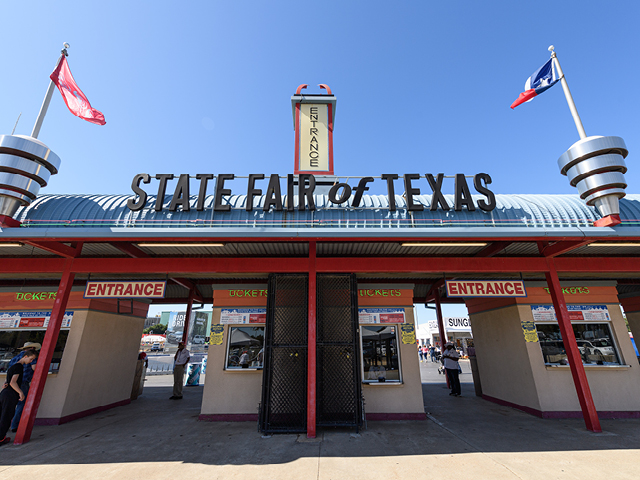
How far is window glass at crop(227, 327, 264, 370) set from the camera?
7.84 metres

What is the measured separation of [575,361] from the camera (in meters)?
6.41

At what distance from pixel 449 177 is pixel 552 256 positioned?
2.99 meters

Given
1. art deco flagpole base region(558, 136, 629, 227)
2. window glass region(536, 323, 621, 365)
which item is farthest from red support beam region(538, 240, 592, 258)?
window glass region(536, 323, 621, 365)

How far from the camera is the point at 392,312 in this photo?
809 centimetres

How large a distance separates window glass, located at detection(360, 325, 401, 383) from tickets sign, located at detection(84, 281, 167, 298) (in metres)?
5.15

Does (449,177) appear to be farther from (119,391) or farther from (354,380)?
(119,391)

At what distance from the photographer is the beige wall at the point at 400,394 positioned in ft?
24.5

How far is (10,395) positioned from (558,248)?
38.5 feet

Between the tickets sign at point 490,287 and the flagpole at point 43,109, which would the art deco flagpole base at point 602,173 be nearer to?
the tickets sign at point 490,287

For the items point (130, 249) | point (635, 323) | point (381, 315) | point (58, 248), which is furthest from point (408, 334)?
point (635, 323)

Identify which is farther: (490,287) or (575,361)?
(490,287)

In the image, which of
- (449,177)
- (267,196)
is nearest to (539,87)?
(449,177)

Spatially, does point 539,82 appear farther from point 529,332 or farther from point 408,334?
point 408,334

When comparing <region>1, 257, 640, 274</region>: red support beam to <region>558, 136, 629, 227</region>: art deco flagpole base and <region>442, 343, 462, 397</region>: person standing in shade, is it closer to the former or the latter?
<region>558, 136, 629, 227</region>: art deco flagpole base
